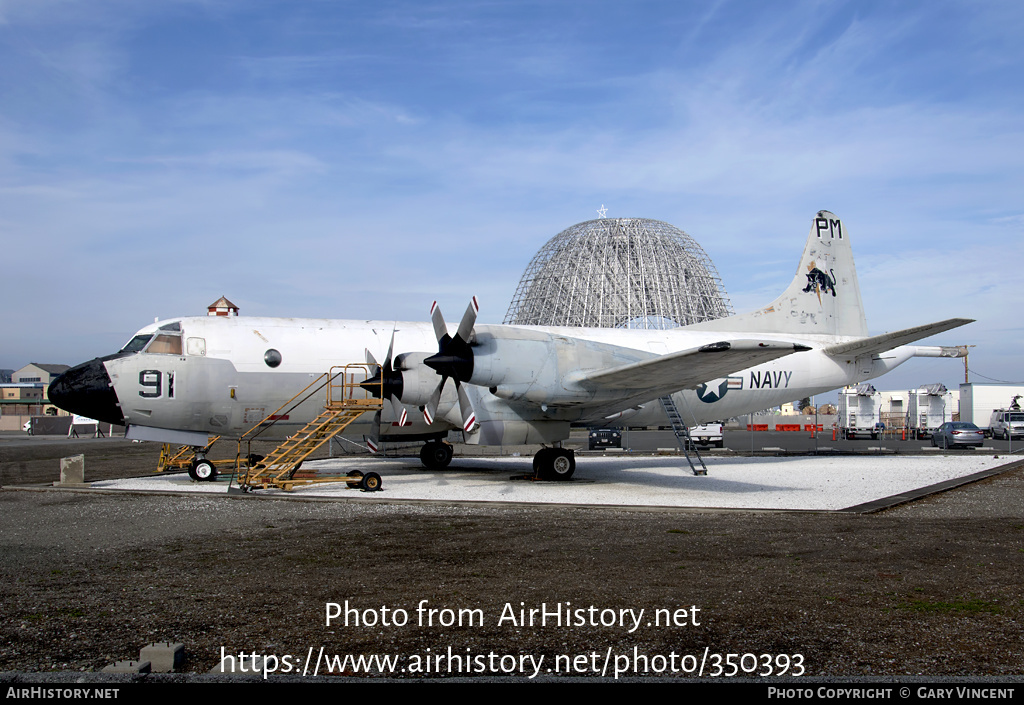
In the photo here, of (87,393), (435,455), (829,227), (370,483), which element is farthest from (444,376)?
(829,227)

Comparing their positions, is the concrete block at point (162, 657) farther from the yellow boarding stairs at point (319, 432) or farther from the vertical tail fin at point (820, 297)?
the vertical tail fin at point (820, 297)

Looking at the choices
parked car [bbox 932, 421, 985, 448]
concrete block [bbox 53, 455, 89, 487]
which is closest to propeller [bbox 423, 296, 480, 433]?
concrete block [bbox 53, 455, 89, 487]

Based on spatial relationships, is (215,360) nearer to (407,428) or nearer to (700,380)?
(407,428)

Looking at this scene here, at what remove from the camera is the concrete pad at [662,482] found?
47.3 ft

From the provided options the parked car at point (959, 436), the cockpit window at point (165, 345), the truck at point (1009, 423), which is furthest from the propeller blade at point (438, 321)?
the truck at point (1009, 423)

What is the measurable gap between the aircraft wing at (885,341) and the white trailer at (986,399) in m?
37.2

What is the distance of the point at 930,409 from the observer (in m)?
46.0

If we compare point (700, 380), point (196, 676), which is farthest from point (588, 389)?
point (196, 676)

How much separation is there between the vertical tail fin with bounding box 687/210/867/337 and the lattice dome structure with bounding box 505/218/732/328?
51805 millimetres

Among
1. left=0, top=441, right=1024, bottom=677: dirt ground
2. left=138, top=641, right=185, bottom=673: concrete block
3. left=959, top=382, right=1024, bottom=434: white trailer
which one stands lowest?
left=0, top=441, right=1024, bottom=677: dirt ground

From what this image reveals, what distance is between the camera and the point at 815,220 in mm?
23094

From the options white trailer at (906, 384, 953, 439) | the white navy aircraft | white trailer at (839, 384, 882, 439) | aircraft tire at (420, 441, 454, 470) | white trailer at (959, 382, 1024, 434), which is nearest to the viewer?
the white navy aircraft

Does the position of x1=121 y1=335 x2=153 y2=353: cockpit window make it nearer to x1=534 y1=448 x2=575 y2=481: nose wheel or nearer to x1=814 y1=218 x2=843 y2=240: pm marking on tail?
x1=534 y1=448 x2=575 y2=481: nose wheel

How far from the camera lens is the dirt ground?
5109 millimetres
